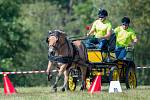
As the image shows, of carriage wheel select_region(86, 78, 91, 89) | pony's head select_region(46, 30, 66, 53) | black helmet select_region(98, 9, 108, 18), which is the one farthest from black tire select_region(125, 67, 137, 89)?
pony's head select_region(46, 30, 66, 53)

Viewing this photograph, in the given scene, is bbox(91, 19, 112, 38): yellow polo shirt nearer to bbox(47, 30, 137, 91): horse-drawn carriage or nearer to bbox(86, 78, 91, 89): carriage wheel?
bbox(47, 30, 137, 91): horse-drawn carriage

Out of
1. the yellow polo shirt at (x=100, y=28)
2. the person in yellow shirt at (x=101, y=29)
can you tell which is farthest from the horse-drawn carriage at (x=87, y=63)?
the yellow polo shirt at (x=100, y=28)

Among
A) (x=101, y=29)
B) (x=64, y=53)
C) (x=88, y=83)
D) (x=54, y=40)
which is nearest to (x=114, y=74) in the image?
(x=88, y=83)

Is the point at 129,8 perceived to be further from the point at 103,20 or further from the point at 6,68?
the point at 103,20

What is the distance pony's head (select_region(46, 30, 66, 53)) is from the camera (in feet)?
69.8

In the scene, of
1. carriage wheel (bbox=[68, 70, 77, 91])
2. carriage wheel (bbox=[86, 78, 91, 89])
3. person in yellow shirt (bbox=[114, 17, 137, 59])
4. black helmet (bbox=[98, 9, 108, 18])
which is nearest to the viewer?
carriage wheel (bbox=[68, 70, 77, 91])

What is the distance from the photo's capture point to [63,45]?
21.7 metres

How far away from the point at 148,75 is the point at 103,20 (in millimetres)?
24018

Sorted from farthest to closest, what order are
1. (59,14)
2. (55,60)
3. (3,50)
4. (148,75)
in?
(59,14), (3,50), (148,75), (55,60)

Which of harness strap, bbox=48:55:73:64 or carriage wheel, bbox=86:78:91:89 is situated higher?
harness strap, bbox=48:55:73:64

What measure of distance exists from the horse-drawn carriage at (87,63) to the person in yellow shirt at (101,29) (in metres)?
0.18

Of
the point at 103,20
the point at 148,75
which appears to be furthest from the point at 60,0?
the point at 103,20

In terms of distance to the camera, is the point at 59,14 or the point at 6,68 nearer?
the point at 6,68

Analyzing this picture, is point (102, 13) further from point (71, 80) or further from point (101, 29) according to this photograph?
point (71, 80)
